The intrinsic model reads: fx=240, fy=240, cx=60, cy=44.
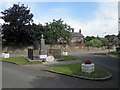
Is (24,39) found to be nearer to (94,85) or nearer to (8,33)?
(8,33)

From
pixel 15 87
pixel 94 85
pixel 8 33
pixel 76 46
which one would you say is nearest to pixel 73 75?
pixel 94 85

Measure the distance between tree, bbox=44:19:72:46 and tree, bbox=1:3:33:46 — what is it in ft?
15.2

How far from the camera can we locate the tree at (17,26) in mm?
54531

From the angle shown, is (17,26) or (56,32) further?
(56,32)

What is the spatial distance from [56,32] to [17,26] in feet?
31.2

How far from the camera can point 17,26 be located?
5478 cm

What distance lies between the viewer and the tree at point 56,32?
58.4 meters

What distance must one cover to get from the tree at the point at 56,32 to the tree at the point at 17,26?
4637 millimetres

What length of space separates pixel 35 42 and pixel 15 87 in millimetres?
43833

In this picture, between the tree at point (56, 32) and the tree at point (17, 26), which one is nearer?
the tree at point (17, 26)

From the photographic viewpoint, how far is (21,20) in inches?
2196

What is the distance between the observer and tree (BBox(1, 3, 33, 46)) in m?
54.5

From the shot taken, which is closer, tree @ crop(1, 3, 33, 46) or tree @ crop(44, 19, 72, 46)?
tree @ crop(1, 3, 33, 46)

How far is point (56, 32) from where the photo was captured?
2288 inches
